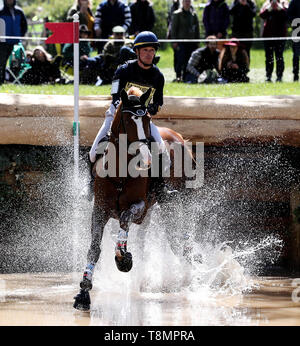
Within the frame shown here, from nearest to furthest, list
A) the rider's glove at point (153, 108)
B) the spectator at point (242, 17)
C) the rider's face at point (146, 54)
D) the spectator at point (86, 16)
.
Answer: the rider's glove at point (153, 108)
the rider's face at point (146, 54)
the spectator at point (242, 17)
the spectator at point (86, 16)

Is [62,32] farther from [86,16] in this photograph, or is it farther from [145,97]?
[86,16]

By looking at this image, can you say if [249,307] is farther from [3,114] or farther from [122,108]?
[3,114]

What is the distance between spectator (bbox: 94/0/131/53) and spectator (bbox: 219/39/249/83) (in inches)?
65.2

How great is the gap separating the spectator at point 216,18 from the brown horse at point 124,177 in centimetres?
650

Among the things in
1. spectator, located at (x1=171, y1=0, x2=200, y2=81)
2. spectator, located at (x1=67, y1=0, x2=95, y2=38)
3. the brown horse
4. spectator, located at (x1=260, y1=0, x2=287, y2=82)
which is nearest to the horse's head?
the brown horse

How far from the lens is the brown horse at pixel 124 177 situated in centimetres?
709

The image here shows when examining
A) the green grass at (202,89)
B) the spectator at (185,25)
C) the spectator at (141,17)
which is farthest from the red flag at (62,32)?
the spectator at (141,17)

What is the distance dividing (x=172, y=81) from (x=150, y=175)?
5.63 metres

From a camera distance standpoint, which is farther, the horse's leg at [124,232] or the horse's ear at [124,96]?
the horse's leg at [124,232]

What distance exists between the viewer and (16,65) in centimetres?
1342

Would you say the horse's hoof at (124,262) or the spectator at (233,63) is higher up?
the spectator at (233,63)

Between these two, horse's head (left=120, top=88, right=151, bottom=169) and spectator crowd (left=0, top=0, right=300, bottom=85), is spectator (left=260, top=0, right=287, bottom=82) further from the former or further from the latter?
horse's head (left=120, top=88, right=151, bottom=169)

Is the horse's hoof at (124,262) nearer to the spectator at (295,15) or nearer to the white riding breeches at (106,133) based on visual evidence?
the white riding breeches at (106,133)

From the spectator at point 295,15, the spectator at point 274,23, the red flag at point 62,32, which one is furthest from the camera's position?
the spectator at point 274,23
